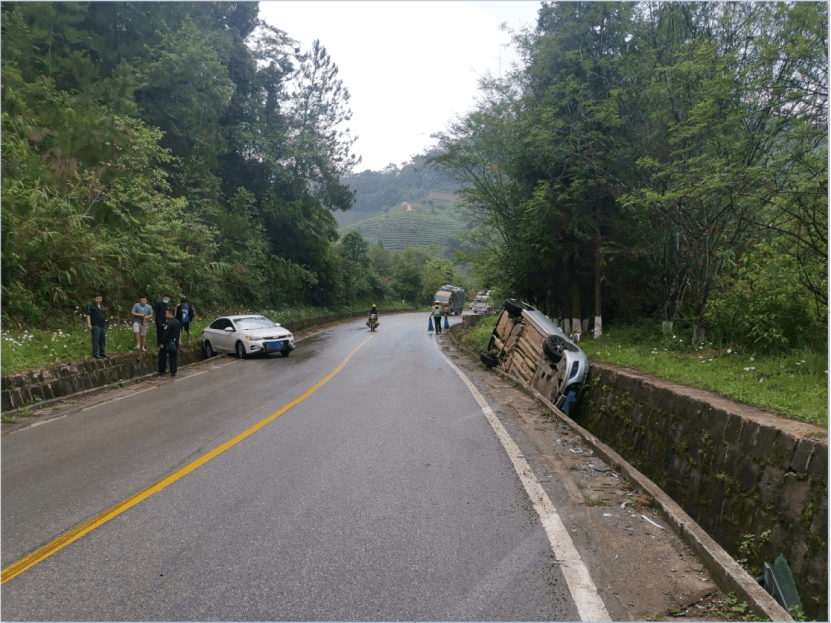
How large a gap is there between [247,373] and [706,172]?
11565mm

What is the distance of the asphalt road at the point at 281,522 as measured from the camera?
3135 millimetres

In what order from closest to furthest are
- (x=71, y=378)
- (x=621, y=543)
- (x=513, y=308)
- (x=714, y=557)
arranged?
(x=714, y=557) → (x=621, y=543) → (x=71, y=378) → (x=513, y=308)

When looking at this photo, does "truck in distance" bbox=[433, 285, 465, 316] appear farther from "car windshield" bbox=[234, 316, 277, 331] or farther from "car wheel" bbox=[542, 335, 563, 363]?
"car wheel" bbox=[542, 335, 563, 363]

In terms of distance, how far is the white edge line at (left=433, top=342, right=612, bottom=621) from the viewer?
10.2ft

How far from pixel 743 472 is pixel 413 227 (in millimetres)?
164347

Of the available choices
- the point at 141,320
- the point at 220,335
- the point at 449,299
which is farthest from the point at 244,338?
the point at 449,299

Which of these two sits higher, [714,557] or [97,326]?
[97,326]

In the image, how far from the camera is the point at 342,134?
4181cm

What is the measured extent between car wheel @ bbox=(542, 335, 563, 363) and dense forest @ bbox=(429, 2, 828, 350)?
3.56 meters

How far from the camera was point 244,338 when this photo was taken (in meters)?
17.9

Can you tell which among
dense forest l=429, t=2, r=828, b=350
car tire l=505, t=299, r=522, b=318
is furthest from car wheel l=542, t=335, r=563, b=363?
dense forest l=429, t=2, r=828, b=350

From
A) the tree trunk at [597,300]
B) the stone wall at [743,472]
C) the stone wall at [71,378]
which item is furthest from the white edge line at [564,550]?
the tree trunk at [597,300]

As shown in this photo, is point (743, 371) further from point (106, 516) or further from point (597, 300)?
point (106, 516)

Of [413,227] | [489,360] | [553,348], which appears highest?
[413,227]
